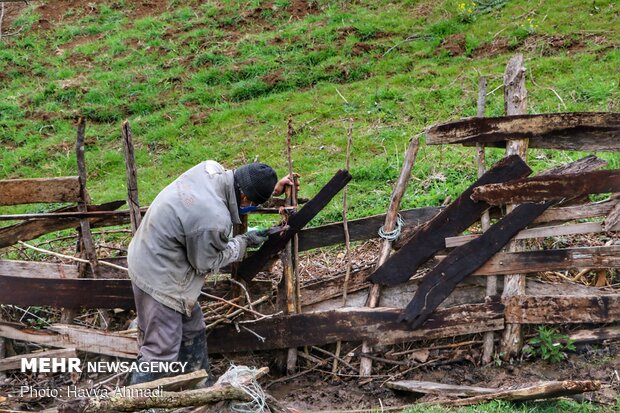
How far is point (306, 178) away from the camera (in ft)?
29.0

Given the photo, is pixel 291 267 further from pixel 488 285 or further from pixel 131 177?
pixel 488 285

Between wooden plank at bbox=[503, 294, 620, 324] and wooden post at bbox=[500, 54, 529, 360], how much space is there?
0.07 meters

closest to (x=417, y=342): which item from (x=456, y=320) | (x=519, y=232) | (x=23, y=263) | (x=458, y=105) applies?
(x=456, y=320)

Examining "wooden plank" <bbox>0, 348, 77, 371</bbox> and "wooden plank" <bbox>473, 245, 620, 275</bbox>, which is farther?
"wooden plank" <bbox>0, 348, 77, 371</bbox>

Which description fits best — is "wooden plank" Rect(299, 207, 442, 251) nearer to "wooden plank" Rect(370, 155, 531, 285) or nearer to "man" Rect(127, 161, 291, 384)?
"wooden plank" Rect(370, 155, 531, 285)

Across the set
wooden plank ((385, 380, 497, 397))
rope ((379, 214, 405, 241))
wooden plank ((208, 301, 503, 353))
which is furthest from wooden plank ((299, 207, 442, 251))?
wooden plank ((385, 380, 497, 397))

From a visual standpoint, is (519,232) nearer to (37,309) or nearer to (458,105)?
(37,309)

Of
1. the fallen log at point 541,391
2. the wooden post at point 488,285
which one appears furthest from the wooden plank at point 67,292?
the wooden post at point 488,285

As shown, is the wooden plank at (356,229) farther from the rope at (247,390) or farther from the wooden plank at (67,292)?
the rope at (247,390)

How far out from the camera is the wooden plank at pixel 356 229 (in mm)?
5520

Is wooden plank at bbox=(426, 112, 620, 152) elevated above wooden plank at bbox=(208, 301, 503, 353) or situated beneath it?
elevated above

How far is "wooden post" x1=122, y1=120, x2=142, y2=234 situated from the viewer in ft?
16.2

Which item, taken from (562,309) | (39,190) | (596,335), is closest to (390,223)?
(562,309)

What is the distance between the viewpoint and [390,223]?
532 centimetres
